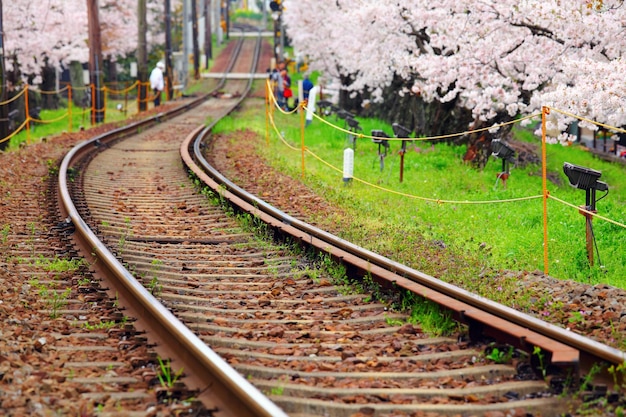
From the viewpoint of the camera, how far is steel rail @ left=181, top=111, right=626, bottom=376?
222 inches

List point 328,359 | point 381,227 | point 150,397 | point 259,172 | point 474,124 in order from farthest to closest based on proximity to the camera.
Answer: point 474,124 < point 259,172 < point 381,227 < point 328,359 < point 150,397

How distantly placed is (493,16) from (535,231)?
672 centimetres

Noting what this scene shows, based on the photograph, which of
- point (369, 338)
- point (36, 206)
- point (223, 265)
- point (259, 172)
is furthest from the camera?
point (259, 172)

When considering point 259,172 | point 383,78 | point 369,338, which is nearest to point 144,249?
point 369,338

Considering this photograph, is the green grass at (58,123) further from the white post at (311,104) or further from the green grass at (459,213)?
the green grass at (459,213)

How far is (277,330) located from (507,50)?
11.9 metres

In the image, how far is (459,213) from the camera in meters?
12.9

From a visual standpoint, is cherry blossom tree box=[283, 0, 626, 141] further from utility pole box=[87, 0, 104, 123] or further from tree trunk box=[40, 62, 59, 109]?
tree trunk box=[40, 62, 59, 109]

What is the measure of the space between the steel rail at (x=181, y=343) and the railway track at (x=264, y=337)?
0.04 ft

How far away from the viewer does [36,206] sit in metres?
12.4

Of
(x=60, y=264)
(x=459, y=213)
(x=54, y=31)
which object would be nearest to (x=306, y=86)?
(x=54, y=31)

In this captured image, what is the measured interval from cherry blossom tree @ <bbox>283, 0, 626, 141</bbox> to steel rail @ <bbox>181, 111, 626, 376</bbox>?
5468 mm

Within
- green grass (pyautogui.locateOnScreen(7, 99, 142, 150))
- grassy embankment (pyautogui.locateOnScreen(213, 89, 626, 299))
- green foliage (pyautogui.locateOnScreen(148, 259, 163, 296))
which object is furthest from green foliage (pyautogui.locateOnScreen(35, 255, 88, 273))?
green grass (pyautogui.locateOnScreen(7, 99, 142, 150))

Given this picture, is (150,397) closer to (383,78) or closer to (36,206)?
(36,206)
